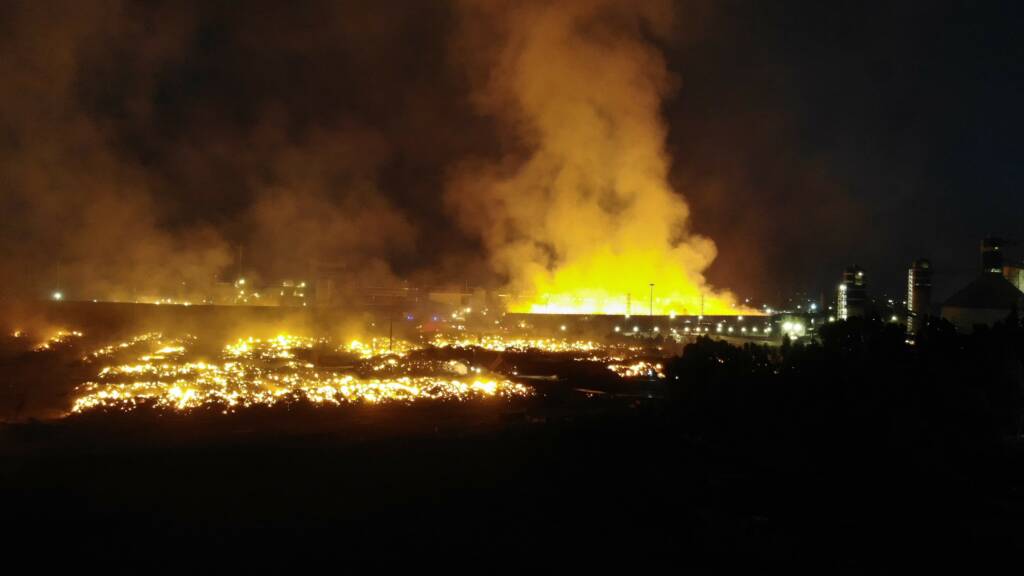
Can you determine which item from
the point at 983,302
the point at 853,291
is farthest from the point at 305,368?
the point at 853,291

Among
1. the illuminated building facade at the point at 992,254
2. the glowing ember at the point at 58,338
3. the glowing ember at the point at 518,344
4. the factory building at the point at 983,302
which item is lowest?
the glowing ember at the point at 58,338

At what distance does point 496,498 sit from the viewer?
781 centimetres

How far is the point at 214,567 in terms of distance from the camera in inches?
235

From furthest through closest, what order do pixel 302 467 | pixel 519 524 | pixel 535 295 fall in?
pixel 535 295 → pixel 302 467 → pixel 519 524

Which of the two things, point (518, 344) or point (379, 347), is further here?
point (518, 344)

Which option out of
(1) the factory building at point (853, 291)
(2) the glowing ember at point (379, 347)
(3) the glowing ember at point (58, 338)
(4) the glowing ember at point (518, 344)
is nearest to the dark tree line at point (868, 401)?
(2) the glowing ember at point (379, 347)

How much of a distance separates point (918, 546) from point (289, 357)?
15.9 meters

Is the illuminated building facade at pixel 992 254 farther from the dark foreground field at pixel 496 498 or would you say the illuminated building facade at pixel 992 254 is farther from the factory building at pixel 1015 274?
the dark foreground field at pixel 496 498

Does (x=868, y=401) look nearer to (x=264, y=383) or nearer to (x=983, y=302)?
(x=264, y=383)

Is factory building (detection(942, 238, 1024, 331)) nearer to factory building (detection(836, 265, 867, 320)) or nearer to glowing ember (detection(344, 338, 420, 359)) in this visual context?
factory building (detection(836, 265, 867, 320))

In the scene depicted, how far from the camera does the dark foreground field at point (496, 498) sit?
6.50 meters

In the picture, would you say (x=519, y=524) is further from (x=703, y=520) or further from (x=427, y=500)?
(x=703, y=520)

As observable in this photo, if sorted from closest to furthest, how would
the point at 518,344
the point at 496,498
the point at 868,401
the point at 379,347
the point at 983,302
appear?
1. the point at 496,498
2. the point at 868,401
3. the point at 379,347
4. the point at 518,344
5. the point at 983,302

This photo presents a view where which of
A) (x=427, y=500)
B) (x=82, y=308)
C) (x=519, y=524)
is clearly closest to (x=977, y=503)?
(x=519, y=524)
